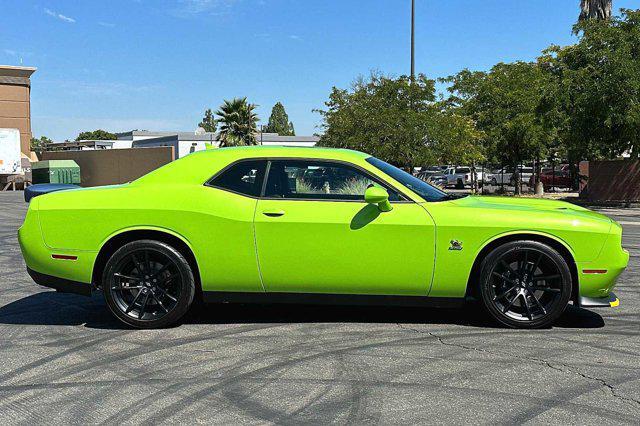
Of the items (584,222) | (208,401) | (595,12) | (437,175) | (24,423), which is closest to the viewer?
(24,423)

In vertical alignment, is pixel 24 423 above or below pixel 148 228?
below

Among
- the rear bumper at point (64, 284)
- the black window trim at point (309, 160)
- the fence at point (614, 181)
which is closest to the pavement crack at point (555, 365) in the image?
the black window trim at point (309, 160)

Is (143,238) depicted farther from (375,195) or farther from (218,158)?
(375,195)

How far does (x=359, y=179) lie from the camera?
5.61 meters

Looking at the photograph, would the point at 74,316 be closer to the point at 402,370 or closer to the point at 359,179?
the point at 359,179

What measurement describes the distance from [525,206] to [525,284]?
0.72 meters

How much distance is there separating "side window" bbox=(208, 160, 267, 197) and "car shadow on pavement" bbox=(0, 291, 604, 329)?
1208 millimetres

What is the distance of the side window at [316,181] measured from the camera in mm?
5488

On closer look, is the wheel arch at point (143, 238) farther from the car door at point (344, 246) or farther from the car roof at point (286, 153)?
the car roof at point (286, 153)

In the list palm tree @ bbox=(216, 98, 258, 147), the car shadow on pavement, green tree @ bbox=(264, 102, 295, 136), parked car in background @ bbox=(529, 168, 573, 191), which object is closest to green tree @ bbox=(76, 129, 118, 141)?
green tree @ bbox=(264, 102, 295, 136)

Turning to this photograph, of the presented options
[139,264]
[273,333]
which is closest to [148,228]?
[139,264]

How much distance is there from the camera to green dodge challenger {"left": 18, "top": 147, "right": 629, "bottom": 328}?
17.3 feet

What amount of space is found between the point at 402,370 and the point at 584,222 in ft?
6.88

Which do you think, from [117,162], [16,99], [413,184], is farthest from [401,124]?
[16,99]
